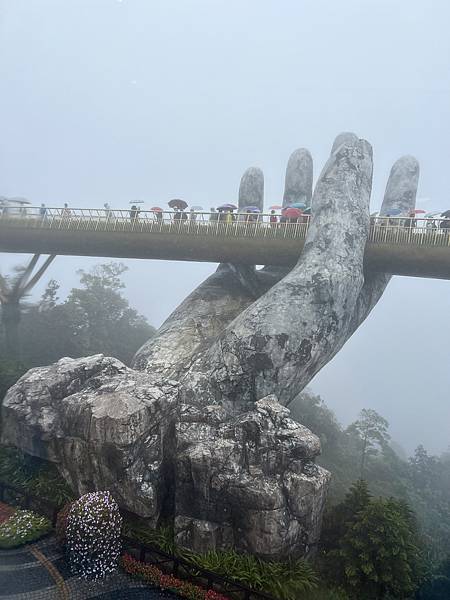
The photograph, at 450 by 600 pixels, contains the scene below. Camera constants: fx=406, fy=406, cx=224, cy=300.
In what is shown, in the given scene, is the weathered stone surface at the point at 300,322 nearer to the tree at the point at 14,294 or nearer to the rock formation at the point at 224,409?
the rock formation at the point at 224,409

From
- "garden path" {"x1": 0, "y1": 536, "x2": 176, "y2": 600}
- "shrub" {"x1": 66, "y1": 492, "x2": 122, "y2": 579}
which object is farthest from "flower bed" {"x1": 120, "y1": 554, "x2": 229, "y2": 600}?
Result: "shrub" {"x1": 66, "y1": 492, "x2": 122, "y2": 579}

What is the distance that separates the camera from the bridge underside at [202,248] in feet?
62.6

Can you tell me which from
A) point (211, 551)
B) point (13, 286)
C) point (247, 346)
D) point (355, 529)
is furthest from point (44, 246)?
point (355, 529)

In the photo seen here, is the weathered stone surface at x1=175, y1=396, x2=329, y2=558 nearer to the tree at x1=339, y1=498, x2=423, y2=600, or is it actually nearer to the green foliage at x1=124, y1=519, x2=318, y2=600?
the green foliage at x1=124, y1=519, x2=318, y2=600

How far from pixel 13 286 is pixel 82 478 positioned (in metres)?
19.1

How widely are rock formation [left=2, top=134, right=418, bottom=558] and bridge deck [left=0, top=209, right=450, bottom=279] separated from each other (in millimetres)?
1654

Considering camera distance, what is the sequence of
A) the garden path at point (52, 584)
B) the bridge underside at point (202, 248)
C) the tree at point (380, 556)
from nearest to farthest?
the garden path at point (52, 584) → the tree at point (380, 556) → the bridge underside at point (202, 248)

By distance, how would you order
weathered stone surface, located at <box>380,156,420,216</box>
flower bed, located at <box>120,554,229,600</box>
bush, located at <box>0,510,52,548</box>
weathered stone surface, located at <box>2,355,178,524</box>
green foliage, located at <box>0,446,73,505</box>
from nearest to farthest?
1. flower bed, located at <box>120,554,229,600</box>
2. bush, located at <box>0,510,52,548</box>
3. weathered stone surface, located at <box>2,355,178,524</box>
4. green foliage, located at <box>0,446,73,505</box>
5. weathered stone surface, located at <box>380,156,420,216</box>

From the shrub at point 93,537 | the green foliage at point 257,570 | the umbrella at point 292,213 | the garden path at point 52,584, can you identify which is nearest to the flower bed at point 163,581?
the garden path at point 52,584

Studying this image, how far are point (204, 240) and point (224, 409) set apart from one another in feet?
31.5

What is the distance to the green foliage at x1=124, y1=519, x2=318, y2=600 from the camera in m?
11.1

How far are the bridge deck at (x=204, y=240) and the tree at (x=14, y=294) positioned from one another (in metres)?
1.88

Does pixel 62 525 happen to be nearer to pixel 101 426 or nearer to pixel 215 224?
pixel 101 426

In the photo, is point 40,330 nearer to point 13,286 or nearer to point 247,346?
point 13,286
